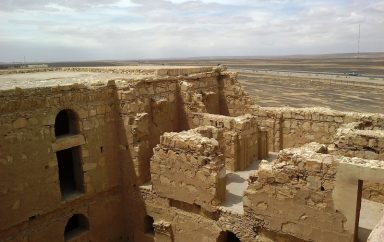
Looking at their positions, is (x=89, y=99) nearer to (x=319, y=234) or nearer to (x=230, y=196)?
(x=230, y=196)

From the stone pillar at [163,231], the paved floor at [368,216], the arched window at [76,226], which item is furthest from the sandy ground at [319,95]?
the arched window at [76,226]

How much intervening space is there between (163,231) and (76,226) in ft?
10.4

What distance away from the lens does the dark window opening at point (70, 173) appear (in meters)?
11.7

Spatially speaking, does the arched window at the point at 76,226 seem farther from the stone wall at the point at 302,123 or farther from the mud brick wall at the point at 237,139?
the stone wall at the point at 302,123

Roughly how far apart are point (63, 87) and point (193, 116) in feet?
16.8

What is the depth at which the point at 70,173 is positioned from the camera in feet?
43.1

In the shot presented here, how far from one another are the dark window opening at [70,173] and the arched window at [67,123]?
2.11ft

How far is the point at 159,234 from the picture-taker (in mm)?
11383

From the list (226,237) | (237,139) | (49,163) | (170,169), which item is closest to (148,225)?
(170,169)

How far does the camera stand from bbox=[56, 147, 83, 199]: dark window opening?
11.7m

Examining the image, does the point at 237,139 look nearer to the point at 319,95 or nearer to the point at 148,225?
the point at 148,225

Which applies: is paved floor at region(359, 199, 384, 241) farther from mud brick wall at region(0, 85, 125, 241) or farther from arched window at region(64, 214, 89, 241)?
arched window at region(64, 214, 89, 241)

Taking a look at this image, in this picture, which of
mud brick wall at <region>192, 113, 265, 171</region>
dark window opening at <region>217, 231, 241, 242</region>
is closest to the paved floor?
dark window opening at <region>217, 231, 241, 242</region>

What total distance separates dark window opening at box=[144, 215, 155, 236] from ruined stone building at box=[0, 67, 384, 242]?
0.04m
